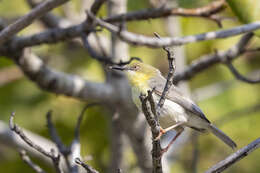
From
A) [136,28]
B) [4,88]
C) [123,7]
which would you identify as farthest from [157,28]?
[4,88]

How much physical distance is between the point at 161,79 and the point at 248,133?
1.82m

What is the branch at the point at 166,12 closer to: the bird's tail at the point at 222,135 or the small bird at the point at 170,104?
the small bird at the point at 170,104

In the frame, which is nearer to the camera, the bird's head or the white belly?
the white belly

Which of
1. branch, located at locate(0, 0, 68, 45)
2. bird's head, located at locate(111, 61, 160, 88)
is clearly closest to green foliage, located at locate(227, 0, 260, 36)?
bird's head, located at locate(111, 61, 160, 88)

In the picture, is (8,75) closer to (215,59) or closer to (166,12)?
(166,12)

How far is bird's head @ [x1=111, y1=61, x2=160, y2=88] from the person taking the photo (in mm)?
3791

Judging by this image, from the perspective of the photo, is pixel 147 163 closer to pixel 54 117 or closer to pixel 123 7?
pixel 54 117

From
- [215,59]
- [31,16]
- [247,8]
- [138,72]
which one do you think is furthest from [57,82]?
[247,8]

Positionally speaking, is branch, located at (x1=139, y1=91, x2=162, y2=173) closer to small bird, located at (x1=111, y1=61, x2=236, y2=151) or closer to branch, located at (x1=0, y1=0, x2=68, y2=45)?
small bird, located at (x1=111, y1=61, x2=236, y2=151)

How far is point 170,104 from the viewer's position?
3.62m

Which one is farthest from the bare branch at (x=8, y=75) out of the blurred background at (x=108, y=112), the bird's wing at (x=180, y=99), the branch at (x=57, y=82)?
the bird's wing at (x=180, y=99)

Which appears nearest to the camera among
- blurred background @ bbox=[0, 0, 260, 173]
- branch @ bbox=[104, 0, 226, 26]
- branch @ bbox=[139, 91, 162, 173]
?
branch @ bbox=[139, 91, 162, 173]

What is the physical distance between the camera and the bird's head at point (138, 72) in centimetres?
379

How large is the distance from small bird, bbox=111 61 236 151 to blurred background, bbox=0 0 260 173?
1084 millimetres
